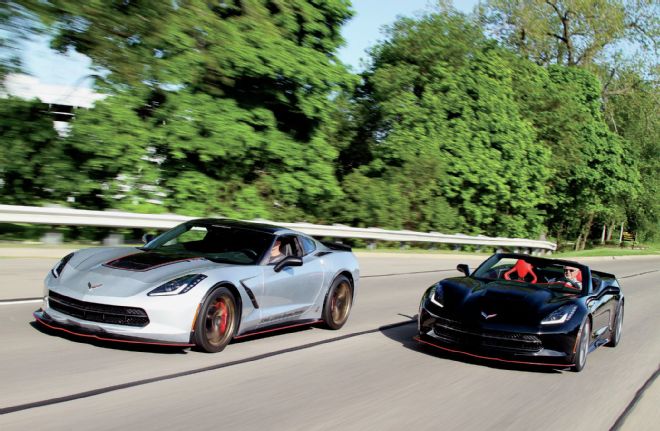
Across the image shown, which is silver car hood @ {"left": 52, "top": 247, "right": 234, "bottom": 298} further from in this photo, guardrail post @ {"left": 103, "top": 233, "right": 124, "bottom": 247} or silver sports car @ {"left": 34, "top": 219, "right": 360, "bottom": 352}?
guardrail post @ {"left": 103, "top": 233, "right": 124, "bottom": 247}

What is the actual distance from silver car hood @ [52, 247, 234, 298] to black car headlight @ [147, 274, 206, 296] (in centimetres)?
5

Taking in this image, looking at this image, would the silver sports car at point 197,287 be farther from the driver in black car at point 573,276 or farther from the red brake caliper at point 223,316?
the driver in black car at point 573,276

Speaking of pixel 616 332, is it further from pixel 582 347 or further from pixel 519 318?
pixel 519 318

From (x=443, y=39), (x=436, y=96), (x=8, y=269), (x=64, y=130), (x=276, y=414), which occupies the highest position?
(x=443, y=39)

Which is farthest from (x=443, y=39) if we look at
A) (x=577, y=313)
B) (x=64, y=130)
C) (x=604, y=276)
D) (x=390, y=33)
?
(x=577, y=313)

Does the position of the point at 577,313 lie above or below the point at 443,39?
below

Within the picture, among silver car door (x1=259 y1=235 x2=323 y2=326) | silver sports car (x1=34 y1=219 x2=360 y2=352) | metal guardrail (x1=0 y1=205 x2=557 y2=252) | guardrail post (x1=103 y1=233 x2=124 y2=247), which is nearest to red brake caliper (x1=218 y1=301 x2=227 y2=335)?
→ silver sports car (x1=34 y1=219 x2=360 y2=352)

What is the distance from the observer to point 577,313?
7902mm

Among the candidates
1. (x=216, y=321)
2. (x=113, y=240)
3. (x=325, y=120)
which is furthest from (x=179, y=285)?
(x=325, y=120)

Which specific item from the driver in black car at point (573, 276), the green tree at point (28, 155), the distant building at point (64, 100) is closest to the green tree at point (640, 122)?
the distant building at point (64, 100)

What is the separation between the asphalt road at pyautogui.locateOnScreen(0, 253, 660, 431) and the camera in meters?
5.09

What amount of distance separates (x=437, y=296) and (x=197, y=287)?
289 cm

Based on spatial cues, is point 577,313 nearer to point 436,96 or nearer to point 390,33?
point 436,96

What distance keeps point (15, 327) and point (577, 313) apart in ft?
18.9
